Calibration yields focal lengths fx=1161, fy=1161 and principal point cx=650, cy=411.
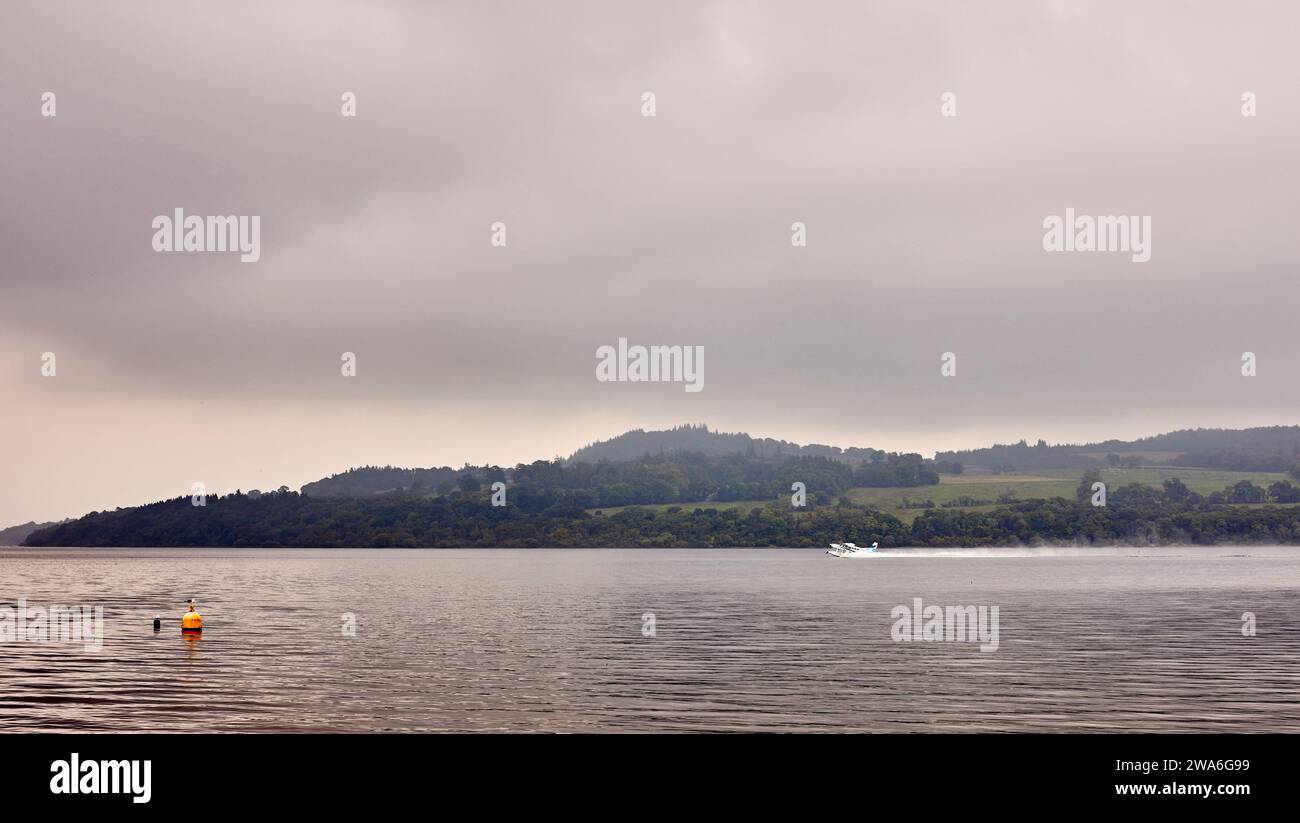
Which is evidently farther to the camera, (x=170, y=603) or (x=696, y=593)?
(x=696, y=593)

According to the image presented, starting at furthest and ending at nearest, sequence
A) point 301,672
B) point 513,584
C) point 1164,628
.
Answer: point 513,584 < point 1164,628 < point 301,672

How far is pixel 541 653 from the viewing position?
6738 centimetres

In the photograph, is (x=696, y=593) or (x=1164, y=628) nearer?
(x=1164, y=628)

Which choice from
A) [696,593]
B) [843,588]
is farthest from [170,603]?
[843,588]

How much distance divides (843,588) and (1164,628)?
6796 centimetres

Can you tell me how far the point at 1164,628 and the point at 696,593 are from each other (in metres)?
62.3

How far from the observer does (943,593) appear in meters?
139
